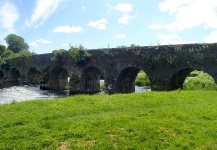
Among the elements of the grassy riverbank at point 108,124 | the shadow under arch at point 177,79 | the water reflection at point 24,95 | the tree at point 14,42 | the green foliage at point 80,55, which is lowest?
the water reflection at point 24,95

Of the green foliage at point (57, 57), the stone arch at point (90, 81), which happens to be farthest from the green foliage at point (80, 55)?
the green foliage at point (57, 57)

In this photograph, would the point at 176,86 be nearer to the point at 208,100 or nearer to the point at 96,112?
the point at 208,100

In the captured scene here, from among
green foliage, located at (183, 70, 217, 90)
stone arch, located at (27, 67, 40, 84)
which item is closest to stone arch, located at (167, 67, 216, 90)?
green foliage, located at (183, 70, 217, 90)

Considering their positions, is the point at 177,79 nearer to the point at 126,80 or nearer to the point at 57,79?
the point at 126,80

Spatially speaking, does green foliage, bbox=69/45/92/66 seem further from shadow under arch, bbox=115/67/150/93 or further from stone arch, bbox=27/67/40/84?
stone arch, bbox=27/67/40/84

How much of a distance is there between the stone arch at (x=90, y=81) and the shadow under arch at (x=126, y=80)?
5.73 metres

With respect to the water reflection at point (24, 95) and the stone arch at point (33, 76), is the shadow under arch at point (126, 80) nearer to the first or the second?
the water reflection at point (24, 95)

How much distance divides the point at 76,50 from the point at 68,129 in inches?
983

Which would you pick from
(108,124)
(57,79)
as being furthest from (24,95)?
(108,124)

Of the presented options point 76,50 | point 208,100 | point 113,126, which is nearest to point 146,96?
point 208,100

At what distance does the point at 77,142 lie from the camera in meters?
9.65

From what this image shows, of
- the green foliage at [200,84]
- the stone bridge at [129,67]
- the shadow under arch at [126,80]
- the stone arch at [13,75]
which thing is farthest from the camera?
the stone arch at [13,75]

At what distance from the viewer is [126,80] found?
3130 centimetres

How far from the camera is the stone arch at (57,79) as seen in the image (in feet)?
141
